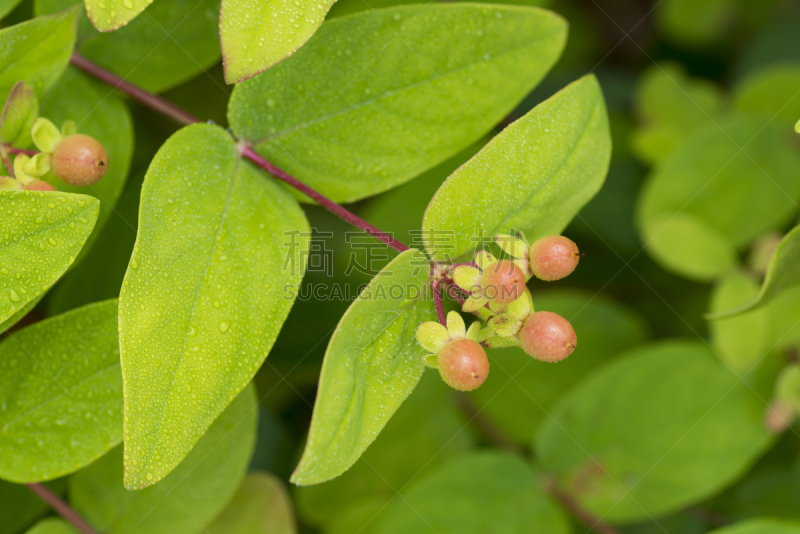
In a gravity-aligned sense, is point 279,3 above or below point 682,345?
above

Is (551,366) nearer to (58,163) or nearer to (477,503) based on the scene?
(477,503)

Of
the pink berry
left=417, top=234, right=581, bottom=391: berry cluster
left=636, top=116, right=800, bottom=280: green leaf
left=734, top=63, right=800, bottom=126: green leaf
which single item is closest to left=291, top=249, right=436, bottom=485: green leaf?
left=417, top=234, right=581, bottom=391: berry cluster

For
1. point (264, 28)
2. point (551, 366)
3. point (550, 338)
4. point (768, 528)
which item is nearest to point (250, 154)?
point (264, 28)

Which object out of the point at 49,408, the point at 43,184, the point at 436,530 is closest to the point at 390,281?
the point at 43,184

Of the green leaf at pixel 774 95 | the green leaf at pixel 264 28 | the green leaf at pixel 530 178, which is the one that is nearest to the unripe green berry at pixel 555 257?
the green leaf at pixel 530 178

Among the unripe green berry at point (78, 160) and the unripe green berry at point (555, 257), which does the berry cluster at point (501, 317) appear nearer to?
the unripe green berry at point (555, 257)

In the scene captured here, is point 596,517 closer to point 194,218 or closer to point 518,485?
point 518,485
